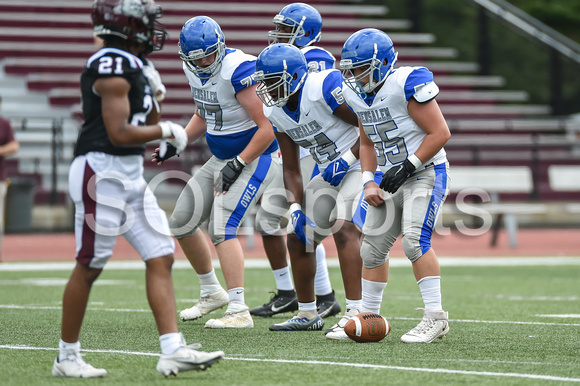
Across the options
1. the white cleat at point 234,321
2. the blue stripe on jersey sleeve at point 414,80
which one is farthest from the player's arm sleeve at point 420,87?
the white cleat at point 234,321

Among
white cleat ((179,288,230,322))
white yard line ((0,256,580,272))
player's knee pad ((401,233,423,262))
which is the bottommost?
white yard line ((0,256,580,272))

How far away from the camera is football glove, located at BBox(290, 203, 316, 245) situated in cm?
577

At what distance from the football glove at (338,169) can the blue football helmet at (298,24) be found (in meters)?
1.24

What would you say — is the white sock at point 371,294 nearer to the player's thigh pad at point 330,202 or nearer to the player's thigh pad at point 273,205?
the player's thigh pad at point 330,202

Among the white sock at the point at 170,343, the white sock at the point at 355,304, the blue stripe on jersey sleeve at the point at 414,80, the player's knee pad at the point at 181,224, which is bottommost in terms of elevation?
the white sock at the point at 355,304

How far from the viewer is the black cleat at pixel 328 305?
674 centimetres

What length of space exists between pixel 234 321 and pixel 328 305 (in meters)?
0.94

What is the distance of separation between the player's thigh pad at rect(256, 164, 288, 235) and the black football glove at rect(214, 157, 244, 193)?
0.39 m

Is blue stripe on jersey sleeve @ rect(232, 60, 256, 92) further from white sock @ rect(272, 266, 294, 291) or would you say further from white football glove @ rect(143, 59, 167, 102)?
white football glove @ rect(143, 59, 167, 102)

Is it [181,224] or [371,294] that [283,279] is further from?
[371,294]

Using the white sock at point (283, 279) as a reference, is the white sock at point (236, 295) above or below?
above

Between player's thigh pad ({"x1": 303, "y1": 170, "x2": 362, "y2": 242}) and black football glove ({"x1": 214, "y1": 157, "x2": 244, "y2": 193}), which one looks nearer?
player's thigh pad ({"x1": 303, "y1": 170, "x2": 362, "y2": 242})

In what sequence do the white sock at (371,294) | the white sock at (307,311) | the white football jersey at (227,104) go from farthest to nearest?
the white football jersey at (227,104)
the white sock at (307,311)
the white sock at (371,294)

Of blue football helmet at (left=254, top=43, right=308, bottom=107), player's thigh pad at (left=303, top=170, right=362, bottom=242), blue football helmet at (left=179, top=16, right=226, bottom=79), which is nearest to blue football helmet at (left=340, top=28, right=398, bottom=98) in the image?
blue football helmet at (left=254, top=43, right=308, bottom=107)
